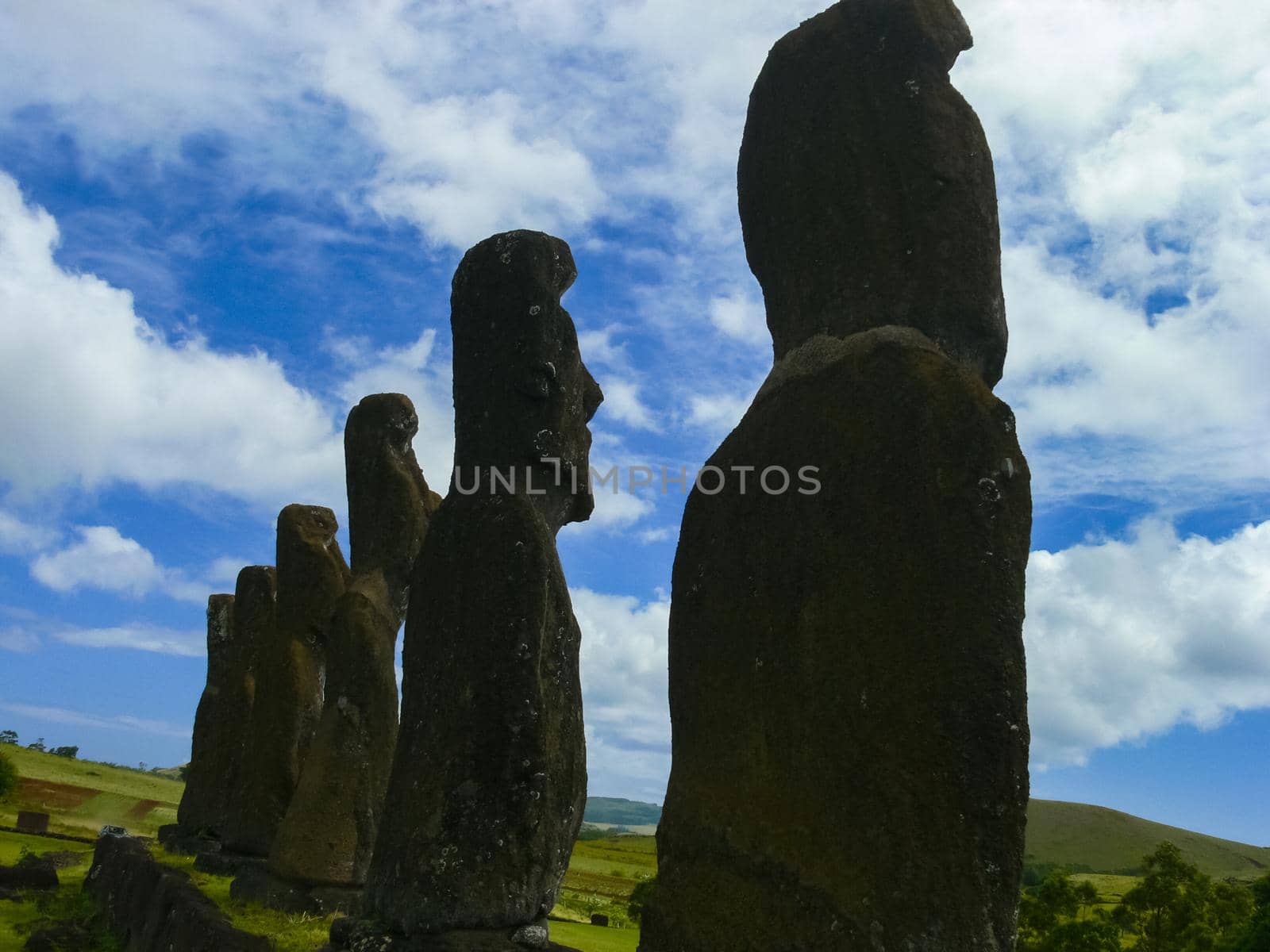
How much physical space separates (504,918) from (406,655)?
2.09 m

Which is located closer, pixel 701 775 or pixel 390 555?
pixel 701 775

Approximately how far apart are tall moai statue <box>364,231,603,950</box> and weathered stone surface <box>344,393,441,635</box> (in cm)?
472

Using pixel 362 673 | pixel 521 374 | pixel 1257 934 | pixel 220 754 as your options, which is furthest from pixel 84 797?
pixel 521 374

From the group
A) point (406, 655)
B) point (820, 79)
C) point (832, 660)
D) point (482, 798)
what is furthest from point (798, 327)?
point (406, 655)

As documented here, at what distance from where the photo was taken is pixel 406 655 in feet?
28.6

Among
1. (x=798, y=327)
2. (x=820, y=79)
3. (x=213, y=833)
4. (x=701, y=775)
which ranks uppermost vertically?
(x=820, y=79)

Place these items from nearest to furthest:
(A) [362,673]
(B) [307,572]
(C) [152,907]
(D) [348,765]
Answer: (C) [152,907]
(D) [348,765]
(A) [362,673]
(B) [307,572]

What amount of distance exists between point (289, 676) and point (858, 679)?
12.3 m

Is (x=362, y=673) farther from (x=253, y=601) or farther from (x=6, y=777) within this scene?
(x=6, y=777)

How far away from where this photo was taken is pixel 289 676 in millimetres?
14852

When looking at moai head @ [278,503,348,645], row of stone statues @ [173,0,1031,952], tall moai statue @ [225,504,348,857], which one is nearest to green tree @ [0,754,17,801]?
tall moai statue @ [225,504,348,857]

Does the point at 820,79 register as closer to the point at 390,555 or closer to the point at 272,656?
the point at 390,555

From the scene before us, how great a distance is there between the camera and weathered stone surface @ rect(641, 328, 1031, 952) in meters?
3.58

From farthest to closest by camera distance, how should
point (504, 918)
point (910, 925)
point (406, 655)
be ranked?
point (406, 655) < point (504, 918) < point (910, 925)
